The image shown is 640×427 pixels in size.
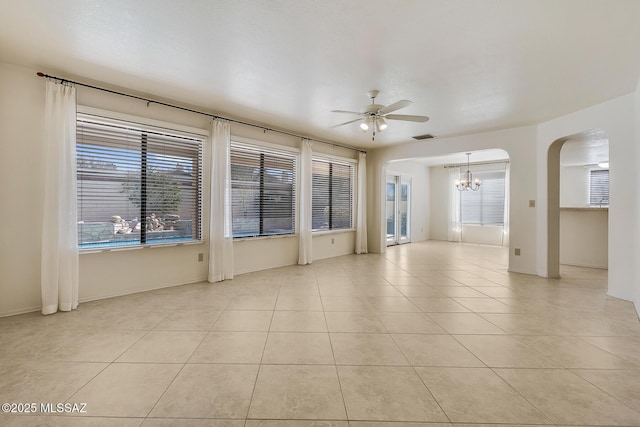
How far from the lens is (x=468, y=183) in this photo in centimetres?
893

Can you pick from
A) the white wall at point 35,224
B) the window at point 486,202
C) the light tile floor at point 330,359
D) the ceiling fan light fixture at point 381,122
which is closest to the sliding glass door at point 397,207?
the window at point 486,202

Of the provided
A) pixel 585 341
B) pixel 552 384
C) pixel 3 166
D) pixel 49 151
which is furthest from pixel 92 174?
pixel 585 341

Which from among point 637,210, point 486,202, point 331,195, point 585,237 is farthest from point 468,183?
point 637,210

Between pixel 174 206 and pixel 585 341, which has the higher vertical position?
pixel 174 206

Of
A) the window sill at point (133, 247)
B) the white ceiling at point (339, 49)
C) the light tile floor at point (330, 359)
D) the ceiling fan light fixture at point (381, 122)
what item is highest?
the white ceiling at point (339, 49)

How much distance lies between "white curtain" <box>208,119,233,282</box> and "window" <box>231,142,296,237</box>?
29cm

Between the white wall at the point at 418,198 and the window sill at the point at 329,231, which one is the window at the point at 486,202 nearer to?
the white wall at the point at 418,198

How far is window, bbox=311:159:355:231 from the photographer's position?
6.34 m

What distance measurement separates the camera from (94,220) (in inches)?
138

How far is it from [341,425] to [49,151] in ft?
13.2

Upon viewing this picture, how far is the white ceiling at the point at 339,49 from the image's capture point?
2.11 meters

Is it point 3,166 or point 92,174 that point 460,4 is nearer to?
point 92,174

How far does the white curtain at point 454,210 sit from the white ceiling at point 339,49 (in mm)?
5784

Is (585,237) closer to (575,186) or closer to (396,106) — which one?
(575,186)
